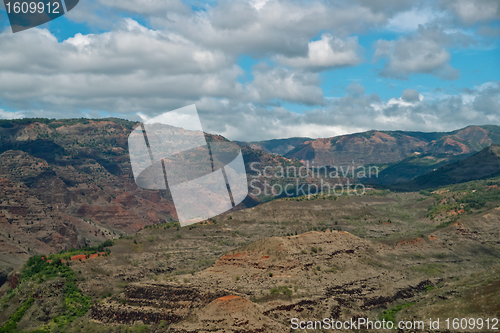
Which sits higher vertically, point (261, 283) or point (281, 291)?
point (261, 283)

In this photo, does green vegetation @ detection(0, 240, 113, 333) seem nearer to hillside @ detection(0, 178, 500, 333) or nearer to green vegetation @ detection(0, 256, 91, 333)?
green vegetation @ detection(0, 256, 91, 333)

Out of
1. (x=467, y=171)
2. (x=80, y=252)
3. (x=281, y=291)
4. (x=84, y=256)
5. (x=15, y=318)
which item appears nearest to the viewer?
(x=15, y=318)

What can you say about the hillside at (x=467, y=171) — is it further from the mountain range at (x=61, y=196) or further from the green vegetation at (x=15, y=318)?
the green vegetation at (x=15, y=318)

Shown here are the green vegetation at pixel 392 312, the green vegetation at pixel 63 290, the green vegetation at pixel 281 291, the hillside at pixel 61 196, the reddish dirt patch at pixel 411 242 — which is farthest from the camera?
the hillside at pixel 61 196

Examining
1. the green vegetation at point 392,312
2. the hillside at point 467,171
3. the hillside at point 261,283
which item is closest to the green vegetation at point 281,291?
the hillside at point 261,283

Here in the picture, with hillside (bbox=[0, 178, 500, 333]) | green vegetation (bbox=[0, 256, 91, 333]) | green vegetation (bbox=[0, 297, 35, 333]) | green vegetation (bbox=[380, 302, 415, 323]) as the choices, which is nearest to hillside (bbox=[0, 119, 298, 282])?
green vegetation (bbox=[0, 256, 91, 333])

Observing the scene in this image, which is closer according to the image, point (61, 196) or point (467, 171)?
point (61, 196)

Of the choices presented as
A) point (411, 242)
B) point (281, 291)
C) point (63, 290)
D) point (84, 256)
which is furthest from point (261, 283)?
point (411, 242)

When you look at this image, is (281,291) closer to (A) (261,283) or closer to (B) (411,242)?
(A) (261,283)
